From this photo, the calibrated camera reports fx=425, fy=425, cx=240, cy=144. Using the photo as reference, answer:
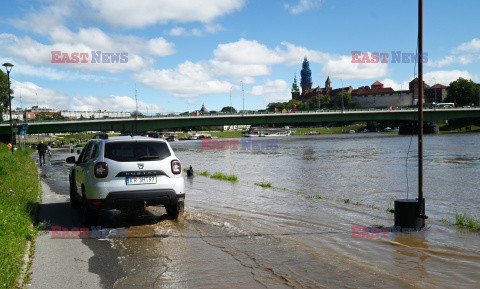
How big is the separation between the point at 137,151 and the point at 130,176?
0.71m

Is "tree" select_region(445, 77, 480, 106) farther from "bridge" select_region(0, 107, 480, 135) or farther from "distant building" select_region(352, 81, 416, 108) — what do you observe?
"bridge" select_region(0, 107, 480, 135)

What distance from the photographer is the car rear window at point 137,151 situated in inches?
318

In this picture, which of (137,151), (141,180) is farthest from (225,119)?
(141,180)

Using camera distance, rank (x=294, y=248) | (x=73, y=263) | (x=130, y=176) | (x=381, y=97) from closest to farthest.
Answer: (x=73, y=263) → (x=294, y=248) → (x=130, y=176) → (x=381, y=97)

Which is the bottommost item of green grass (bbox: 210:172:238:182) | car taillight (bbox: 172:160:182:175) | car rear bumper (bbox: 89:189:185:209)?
green grass (bbox: 210:172:238:182)

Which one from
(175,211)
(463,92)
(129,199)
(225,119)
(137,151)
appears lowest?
(175,211)

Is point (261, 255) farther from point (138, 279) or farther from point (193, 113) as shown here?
point (193, 113)

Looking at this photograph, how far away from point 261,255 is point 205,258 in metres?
0.86

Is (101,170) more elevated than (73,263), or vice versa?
(101,170)

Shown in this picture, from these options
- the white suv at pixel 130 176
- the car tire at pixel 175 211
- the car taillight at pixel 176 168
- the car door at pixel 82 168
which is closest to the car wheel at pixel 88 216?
the white suv at pixel 130 176

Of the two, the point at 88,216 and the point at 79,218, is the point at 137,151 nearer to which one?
the point at 88,216

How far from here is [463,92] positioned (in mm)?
128875

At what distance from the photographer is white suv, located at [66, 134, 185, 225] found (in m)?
7.77

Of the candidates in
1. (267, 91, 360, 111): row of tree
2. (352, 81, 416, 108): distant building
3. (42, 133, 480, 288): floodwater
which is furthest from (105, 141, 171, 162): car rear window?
(352, 81, 416, 108): distant building
